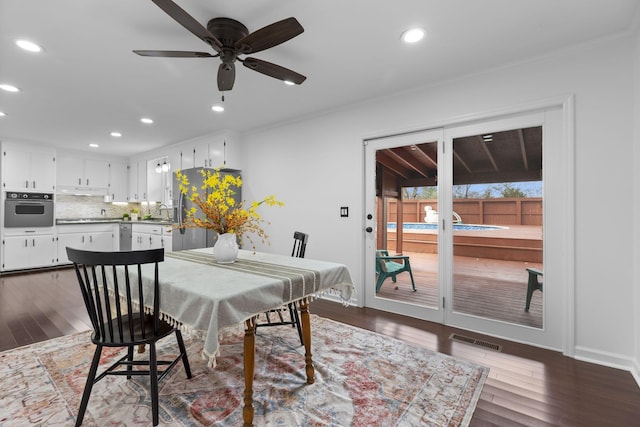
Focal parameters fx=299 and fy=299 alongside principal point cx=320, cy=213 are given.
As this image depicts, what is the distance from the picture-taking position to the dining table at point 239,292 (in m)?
1.37

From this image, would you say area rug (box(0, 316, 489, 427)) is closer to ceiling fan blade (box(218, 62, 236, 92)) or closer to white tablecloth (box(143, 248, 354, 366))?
white tablecloth (box(143, 248, 354, 366))

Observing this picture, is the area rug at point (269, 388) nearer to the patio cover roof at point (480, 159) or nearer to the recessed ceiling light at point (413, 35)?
the patio cover roof at point (480, 159)

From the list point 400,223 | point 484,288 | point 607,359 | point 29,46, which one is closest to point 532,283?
point 484,288

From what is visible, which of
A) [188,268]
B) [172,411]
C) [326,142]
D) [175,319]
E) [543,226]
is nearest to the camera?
[175,319]

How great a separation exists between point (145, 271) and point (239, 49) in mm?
1557

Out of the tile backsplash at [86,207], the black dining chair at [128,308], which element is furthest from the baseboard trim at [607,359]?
the tile backsplash at [86,207]

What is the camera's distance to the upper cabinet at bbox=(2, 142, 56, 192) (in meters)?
5.33

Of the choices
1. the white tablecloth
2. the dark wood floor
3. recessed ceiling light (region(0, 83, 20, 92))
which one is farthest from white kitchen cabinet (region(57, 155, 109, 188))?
the white tablecloth

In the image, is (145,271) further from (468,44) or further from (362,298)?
(468,44)

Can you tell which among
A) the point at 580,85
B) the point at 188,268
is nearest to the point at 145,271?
A: the point at 188,268

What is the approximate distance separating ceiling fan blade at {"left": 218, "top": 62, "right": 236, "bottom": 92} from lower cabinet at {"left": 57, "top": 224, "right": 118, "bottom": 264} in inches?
218

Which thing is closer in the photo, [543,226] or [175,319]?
[175,319]

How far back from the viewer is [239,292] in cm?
145

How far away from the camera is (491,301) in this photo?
9.32 ft
